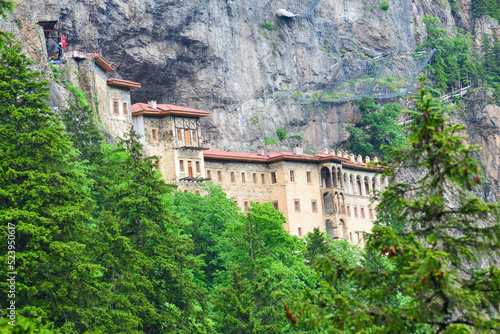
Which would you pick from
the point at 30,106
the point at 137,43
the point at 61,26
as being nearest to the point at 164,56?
the point at 137,43

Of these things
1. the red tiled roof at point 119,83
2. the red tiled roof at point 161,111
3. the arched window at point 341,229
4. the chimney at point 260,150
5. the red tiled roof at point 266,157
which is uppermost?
the red tiled roof at point 119,83

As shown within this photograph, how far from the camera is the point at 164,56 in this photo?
7344 centimetres

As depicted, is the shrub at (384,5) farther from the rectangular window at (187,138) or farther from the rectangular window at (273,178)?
the rectangular window at (187,138)

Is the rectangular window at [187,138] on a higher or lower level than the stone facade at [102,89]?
lower

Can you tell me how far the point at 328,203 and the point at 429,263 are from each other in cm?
6005

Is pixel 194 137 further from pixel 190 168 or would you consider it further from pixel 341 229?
pixel 341 229

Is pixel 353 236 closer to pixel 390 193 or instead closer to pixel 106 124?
pixel 106 124

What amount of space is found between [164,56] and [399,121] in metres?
33.1

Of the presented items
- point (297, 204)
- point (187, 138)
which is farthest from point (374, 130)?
point (187, 138)

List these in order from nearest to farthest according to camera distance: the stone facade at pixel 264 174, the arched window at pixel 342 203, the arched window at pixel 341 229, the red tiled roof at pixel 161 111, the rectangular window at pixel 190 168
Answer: the red tiled roof at pixel 161 111
the stone facade at pixel 264 174
the rectangular window at pixel 190 168
the arched window at pixel 341 229
the arched window at pixel 342 203

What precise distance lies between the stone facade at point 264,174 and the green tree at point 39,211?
3627 centimetres

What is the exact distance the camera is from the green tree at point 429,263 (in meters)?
13.6

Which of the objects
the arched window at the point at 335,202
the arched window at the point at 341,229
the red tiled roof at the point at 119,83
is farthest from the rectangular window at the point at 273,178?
the red tiled roof at the point at 119,83

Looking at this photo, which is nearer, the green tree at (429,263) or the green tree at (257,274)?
the green tree at (429,263)
